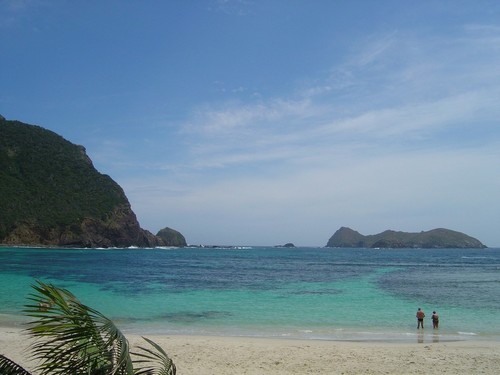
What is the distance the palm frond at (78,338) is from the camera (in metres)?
3.28

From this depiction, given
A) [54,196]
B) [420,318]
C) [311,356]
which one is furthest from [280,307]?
[54,196]

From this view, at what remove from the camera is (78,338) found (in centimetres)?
333

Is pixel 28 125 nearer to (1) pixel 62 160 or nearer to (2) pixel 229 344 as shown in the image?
(1) pixel 62 160

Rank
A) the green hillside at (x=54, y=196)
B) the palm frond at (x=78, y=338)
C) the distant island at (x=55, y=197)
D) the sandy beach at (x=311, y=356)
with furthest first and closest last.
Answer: the green hillside at (x=54, y=196)
the distant island at (x=55, y=197)
the sandy beach at (x=311, y=356)
the palm frond at (x=78, y=338)

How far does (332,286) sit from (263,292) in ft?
26.9

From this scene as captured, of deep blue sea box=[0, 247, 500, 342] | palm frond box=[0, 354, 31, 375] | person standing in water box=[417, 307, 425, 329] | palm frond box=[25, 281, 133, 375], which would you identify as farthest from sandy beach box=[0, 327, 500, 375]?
palm frond box=[25, 281, 133, 375]

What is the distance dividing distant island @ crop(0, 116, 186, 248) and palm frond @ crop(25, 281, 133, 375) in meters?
108

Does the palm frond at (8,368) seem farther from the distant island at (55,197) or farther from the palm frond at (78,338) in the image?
the distant island at (55,197)

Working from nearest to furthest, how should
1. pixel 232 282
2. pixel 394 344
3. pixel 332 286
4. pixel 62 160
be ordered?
pixel 394 344, pixel 332 286, pixel 232 282, pixel 62 160

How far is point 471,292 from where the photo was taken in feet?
117

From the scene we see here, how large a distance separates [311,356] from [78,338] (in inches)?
461

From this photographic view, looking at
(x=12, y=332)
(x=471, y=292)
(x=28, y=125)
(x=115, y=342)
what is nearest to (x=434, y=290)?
(x=471, y=292)

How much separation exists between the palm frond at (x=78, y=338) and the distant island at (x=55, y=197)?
10810 cm

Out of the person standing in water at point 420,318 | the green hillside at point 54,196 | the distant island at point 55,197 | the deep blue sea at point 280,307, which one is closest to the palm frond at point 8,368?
the deep blue sea at point 280,307
